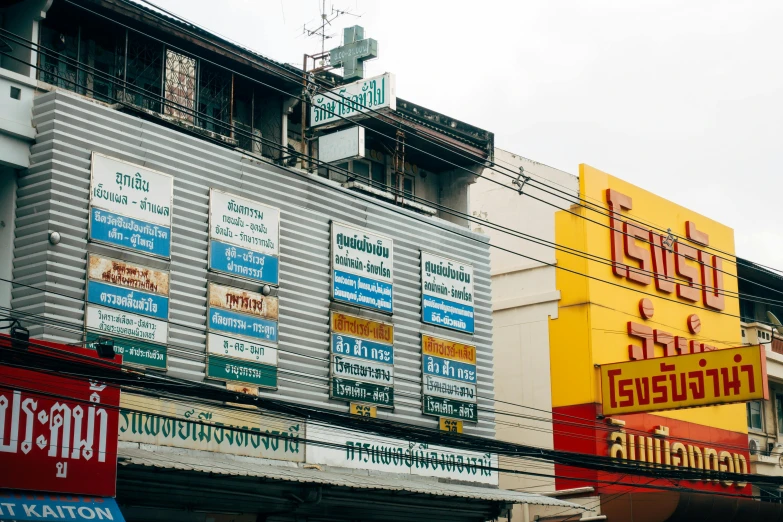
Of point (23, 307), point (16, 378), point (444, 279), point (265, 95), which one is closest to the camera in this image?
point (16, 378)

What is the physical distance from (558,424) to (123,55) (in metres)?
16.3

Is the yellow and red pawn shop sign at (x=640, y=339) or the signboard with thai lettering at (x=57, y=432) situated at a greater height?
the yellow and red pawn shop sign at (x=640, y=339)

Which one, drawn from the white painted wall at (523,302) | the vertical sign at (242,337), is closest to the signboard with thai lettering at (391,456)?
the vertical sign at (242,337)

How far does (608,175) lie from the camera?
34500 mm

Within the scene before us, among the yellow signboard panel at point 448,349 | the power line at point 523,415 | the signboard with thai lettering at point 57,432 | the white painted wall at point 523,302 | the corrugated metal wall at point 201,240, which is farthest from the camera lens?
the white painted wall at point 523,302

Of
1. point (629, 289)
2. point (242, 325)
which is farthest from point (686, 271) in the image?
point (242, 325)

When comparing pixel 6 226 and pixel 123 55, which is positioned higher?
pixel 123 55

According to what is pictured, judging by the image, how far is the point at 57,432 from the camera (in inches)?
664

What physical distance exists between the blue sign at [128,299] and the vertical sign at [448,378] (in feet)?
23.4

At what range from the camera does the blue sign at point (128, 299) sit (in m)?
19.8

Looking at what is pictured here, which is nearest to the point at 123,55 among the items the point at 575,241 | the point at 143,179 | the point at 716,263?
the point at 143,179

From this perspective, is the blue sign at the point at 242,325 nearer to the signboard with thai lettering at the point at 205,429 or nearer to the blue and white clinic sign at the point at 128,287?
the blue and white clinic sign at the point at 128,287

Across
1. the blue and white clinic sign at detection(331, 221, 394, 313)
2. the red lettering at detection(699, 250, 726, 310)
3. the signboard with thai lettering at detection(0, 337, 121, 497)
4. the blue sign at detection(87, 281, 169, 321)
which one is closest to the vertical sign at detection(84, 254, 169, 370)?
the blue sign at detection(87, 281, 169, 321)

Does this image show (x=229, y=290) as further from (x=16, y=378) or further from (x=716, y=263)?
(x=716, y=263)
